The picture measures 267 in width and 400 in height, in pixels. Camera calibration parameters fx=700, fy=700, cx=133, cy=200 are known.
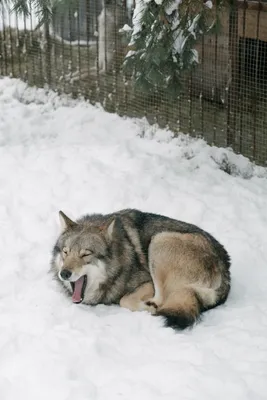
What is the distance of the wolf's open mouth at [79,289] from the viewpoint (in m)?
5.57

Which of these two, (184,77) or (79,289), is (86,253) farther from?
(184,77)

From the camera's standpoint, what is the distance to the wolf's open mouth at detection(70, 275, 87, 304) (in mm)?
5574

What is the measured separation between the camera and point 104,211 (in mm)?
7203

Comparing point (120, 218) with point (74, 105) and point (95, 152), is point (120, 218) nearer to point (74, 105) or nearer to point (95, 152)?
point (95, 152)

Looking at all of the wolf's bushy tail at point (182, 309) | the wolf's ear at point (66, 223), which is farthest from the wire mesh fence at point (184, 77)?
the wolf's bushy tail at point (182, 309)

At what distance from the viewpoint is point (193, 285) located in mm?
5465

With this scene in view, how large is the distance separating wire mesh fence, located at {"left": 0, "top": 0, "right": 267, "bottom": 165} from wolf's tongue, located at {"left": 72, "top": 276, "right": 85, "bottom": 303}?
2.83 meters

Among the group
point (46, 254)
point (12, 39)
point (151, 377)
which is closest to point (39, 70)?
point (12, 39)

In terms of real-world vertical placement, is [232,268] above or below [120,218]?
below

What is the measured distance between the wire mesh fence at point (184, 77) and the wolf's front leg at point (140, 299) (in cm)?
287

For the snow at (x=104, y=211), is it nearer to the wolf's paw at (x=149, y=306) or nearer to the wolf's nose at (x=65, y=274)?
the wolf's paw at (x=149, y=306)

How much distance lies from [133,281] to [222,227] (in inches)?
57.0

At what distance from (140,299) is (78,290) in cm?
50

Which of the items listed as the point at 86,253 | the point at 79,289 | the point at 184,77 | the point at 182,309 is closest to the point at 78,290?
the point at 79,289
